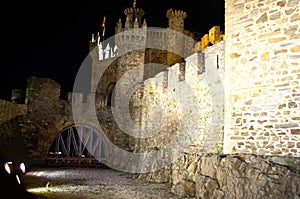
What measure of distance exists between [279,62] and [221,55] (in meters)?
3.08

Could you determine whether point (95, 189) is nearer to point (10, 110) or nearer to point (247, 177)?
point (247, 177)

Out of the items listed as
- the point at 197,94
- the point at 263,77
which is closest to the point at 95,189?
the point at 197,94

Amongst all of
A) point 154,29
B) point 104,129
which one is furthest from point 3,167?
point 154,29

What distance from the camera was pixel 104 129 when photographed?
50.4 ft

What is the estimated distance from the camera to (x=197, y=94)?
9328 mm

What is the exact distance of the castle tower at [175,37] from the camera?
Result: 19.5 m

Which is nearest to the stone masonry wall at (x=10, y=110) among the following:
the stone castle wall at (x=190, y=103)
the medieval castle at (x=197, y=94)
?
the medieval castle at (x=197, y=94)

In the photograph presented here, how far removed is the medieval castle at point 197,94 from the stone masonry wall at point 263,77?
17mm

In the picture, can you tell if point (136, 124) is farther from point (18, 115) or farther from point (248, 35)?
point (248, 35)

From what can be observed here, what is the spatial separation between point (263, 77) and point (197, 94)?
401cm

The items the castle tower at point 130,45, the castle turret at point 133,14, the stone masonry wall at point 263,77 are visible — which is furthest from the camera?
the castle turret at point 133,14

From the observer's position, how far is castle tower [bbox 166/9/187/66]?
19.5 metres

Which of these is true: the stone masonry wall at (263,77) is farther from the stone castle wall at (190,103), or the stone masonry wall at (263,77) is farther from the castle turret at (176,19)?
the castle turret at (176,19)

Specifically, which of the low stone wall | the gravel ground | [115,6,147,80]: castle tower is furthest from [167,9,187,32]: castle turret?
the low stone wall
